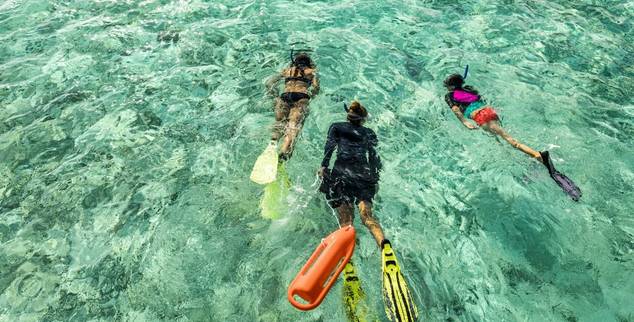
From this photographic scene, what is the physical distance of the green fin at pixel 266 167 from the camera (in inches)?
257

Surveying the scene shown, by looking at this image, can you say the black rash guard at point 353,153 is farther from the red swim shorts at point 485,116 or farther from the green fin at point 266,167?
the red swim shorts at point 485,116

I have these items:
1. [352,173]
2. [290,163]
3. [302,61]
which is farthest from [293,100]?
[352,173]

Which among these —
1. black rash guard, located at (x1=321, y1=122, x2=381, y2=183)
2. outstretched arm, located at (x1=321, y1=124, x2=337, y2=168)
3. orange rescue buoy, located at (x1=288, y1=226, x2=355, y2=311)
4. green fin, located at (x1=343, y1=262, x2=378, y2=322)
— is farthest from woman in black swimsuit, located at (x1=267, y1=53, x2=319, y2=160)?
green fin, located at (x1=343, y1=262, x2=378, y2=322)

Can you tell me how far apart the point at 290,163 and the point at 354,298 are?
2.91 meters

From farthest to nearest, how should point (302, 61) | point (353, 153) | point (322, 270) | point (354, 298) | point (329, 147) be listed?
point (302, 61) → point (329, 147) → point (353, 153) → point (354, 298) → point (322, 270)

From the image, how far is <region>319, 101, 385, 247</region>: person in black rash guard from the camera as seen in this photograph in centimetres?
609

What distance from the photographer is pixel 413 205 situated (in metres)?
6.59

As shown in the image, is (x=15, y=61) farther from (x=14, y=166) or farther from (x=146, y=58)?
(x=14, y=166)

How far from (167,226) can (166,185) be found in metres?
0.95

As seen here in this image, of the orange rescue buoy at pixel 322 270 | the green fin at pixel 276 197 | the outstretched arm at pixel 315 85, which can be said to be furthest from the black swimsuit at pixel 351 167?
the outstretched arm at pixel 315 85

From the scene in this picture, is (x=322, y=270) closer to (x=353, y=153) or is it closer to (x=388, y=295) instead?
(x=388, y=295)

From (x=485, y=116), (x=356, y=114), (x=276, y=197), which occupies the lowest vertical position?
(x=276, y=197)

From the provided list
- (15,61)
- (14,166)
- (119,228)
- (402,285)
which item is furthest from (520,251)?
(15,61)

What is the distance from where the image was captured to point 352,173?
20.8 ft
